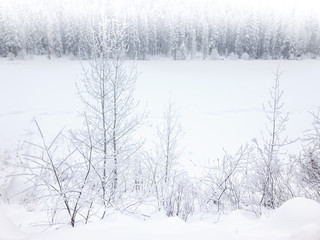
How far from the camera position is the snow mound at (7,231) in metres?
2.42

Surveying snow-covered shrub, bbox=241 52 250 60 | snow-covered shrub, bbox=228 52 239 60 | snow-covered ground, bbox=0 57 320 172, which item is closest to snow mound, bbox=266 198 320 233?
snow-covered ground, bbox=0 57 320 172

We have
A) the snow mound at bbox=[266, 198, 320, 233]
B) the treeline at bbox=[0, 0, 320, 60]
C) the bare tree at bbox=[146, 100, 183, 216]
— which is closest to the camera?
the snow mound at bbox=[266, 198, 320, 233]

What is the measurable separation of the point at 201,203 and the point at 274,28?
7551 cm

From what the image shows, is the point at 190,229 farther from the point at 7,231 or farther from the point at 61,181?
the point at 61,181

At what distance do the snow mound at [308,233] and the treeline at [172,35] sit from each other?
6242 centimetres

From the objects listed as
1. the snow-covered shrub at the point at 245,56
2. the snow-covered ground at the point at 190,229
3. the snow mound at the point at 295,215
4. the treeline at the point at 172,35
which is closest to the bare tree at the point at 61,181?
the snow-covered ground at the point at 190,229

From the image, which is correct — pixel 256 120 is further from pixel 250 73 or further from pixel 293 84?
pixel 250 73

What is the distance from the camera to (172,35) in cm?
6900

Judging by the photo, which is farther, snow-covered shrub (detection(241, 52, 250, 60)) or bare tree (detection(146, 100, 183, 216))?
snow-covered shrub (detection(241, 52, 250, 60))

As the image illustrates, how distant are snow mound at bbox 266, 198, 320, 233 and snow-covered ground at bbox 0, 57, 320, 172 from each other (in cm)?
867

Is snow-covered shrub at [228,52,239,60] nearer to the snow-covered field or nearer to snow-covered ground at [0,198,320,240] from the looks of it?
the snow-covered field

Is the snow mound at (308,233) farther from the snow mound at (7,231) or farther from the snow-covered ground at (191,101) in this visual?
Answer: the snow-covered ground at (191,101)

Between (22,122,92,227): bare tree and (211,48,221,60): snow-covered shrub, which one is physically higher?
(211,48,221,60): snow-covered shrub

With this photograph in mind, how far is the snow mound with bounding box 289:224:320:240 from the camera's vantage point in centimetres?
216
